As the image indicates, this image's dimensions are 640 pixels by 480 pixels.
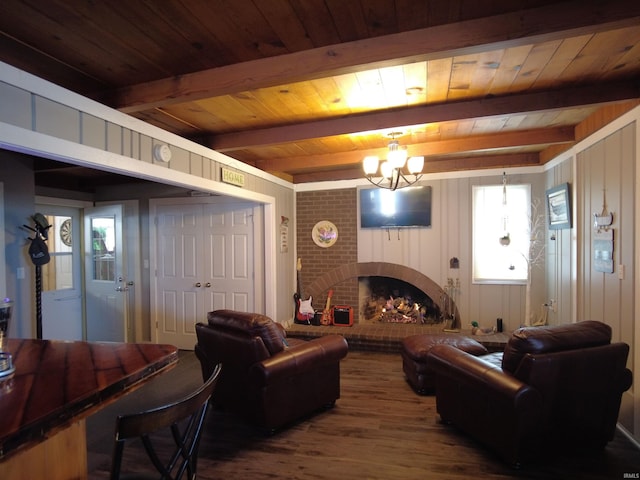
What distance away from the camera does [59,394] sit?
1090 mm

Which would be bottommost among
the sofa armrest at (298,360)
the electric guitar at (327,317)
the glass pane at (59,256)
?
the electric guitar at (327,317)

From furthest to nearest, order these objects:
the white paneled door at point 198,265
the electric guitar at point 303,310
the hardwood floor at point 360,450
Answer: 1. the electric guitar at point 303,310
2. the white paneled door at point 198,265
3. the hardwood floor at point 360,450

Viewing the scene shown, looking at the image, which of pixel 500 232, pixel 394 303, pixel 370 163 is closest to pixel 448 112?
pixel 370 163

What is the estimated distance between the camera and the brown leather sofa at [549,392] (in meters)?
2.01

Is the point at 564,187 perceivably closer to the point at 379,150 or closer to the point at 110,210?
the point at 379,150

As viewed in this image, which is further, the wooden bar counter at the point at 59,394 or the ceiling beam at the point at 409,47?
the ceiling beam at the point at 409,47

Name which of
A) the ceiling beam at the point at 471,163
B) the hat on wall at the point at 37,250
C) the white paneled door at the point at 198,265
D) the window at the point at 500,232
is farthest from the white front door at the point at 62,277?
the window at the point at 500,232

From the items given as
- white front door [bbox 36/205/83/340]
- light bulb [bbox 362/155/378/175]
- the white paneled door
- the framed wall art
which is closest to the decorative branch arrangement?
the framed wall art

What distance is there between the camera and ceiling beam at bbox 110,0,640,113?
1.58 metres

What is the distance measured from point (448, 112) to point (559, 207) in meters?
1.99

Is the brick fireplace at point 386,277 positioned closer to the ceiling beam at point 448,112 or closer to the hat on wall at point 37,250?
the ceiling beam at point 448,112

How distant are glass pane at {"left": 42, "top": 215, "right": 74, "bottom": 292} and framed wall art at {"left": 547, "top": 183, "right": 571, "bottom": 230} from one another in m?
6.09

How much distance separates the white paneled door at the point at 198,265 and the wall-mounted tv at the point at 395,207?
1720mm

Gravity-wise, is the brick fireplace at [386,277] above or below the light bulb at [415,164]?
below
